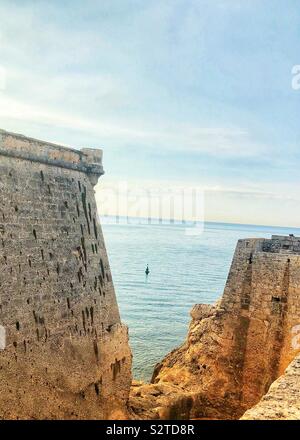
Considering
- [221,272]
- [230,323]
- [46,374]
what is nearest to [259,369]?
[230,323]

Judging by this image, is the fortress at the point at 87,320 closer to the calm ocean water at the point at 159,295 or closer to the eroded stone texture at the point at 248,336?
the eroded stone texture at the point at 248,336

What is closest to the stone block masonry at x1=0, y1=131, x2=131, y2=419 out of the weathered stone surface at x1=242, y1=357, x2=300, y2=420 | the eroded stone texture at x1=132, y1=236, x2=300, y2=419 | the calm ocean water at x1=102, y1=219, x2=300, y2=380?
the eroded stone texture at x1=132, y1=236, x2=300, y2=419

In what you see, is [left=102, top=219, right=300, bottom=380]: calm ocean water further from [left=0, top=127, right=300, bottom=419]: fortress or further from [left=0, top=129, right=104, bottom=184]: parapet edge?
[left=0, top=129, right=104, bottom=184]: parapet edge

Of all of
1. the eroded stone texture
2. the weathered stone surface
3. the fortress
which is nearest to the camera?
the weathered stone surface

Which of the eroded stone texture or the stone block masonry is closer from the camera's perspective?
the stone block masonry

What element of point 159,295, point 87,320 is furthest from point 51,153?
point 159,295

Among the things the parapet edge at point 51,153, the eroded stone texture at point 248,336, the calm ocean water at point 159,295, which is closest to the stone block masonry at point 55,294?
the parapet edge at point 51,153

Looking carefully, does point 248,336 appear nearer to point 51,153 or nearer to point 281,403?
point 51,153

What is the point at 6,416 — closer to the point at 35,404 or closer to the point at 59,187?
the point at 35,404
